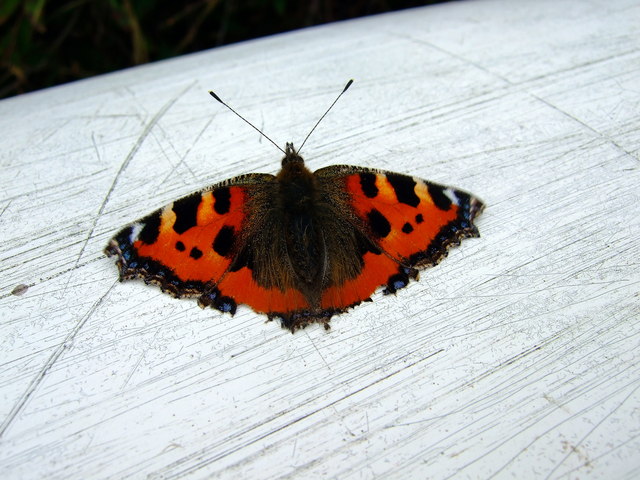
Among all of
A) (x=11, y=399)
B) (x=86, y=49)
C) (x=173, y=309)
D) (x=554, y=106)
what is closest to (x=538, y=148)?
(x=554, y=106)

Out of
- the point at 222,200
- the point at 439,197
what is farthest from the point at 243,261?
the point at 439,197

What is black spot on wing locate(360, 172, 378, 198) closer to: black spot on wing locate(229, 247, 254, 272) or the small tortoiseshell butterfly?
the small tortoiseshell butterfly

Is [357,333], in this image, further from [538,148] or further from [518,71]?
[518,71]

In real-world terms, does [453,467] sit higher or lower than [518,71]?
lower

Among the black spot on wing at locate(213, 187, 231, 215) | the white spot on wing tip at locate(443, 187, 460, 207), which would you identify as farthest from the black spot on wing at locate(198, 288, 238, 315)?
the white spot on wing tip at locate(443, 187, 460, 207)

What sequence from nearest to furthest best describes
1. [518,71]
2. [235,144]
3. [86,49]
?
[235,144], [518,71], [86,49]

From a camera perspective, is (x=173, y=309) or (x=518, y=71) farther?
(x=518, y=71)

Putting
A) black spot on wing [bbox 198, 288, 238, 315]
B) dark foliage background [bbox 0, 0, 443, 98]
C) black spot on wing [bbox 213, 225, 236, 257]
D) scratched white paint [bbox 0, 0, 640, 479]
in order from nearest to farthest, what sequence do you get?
scratched white paint [bbox 0, 0, 640, 479], black spot on wing [bbox 198, 288, 238, 315], black spot on wing [bbox 213, 225, 236, 257], dark foliage background [bbox 0, 0, 443, 98]
